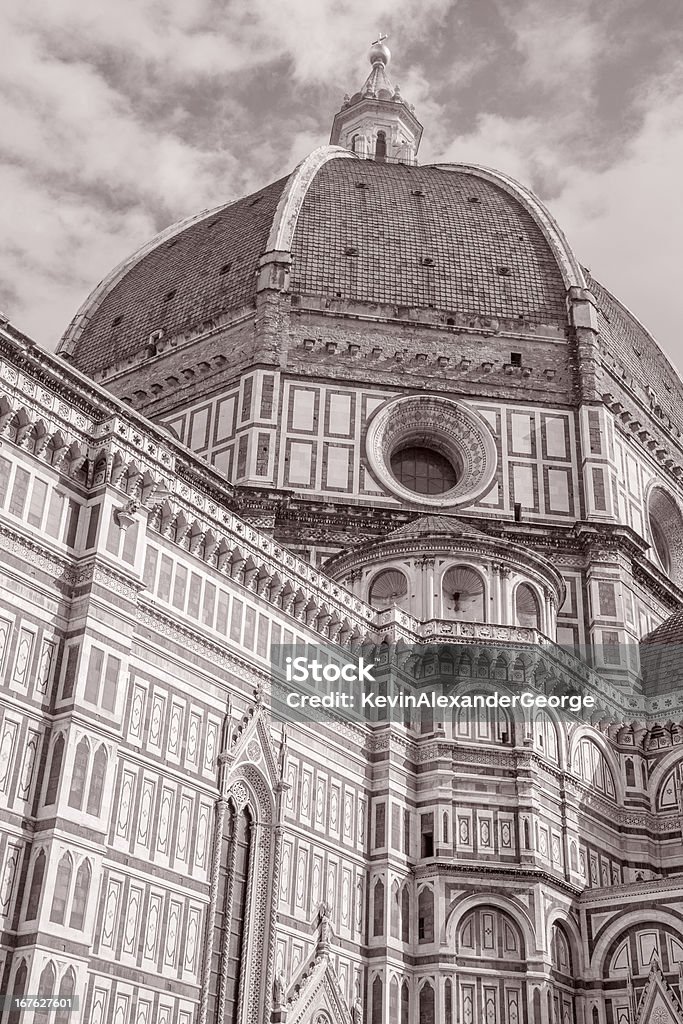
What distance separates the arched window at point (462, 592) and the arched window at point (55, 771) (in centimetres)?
1328

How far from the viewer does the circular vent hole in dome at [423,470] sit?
39.2 meters

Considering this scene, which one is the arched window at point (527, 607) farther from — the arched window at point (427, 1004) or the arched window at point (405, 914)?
the arched window at point (427, 1004)

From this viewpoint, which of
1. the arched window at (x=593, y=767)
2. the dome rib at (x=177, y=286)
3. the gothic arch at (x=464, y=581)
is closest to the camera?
the arched window at (x=593, y=767)

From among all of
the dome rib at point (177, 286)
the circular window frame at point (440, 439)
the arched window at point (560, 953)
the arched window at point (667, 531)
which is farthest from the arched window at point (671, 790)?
the dome rib at point (177, 286)

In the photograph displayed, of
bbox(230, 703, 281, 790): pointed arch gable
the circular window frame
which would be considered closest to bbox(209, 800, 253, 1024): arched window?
bbox(230, 703, 281, 790): pointed arch gable

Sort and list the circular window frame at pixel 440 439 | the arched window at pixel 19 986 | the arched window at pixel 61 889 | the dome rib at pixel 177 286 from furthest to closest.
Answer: the dome rib at pixel 177 286 < the circular window frame at pixel 440 439 < the arched window at pixel 61 889 < the arched window at pixel 19 986

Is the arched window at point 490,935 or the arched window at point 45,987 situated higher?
the arched window at point 490,935

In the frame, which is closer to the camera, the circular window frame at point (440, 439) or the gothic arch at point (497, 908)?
the gothic arch at point (497, 908)

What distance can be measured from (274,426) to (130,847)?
18380mm

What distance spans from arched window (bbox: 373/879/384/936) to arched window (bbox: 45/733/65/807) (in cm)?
918

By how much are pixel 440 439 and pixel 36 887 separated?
23.3 m

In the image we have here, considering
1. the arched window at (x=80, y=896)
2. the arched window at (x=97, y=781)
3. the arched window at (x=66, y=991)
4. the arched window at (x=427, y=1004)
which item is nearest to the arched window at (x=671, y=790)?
the arched window at (x=427, y=1004)

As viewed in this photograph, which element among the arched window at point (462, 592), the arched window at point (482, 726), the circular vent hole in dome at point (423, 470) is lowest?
the arched window at point (482, 726)

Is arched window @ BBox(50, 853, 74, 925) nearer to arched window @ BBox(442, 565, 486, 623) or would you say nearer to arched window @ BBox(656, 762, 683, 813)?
arched window @ BBox(442, 565, 486, 623)
